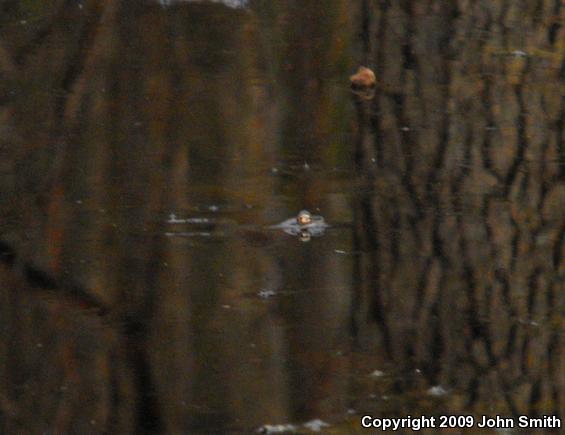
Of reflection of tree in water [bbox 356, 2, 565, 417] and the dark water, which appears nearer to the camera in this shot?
the dark water

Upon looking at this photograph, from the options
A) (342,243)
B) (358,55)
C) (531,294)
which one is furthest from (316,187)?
(531,294)

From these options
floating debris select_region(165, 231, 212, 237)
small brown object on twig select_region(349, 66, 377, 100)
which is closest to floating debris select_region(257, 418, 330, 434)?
floating debris select_region(165, 231, 212, 237)

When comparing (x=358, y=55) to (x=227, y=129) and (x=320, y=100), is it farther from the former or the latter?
(x=227, y=129)

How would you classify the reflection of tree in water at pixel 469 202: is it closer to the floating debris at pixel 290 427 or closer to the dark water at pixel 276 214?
the dark water at pixel 276 214

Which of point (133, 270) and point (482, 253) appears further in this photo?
point (482, 253)

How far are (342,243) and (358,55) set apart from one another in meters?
0.53

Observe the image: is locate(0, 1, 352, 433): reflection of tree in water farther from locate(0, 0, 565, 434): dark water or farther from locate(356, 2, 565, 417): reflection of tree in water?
locate(356, 2, 565, 417): reflection of tree in water

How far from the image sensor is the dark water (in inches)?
74.0

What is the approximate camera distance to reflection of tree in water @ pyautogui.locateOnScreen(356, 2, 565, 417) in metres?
2.02

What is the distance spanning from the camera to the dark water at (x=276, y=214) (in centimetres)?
188

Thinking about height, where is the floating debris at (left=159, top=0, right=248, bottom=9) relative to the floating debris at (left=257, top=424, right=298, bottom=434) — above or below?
above

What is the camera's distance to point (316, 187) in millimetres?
1962

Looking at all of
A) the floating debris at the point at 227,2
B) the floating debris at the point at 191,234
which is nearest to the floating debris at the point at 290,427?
the floating debris at the point at 191,234

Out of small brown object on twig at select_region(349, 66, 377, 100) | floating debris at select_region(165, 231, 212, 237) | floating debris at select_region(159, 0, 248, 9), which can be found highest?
floating debris at select_region(159, 0, 248, 9)
